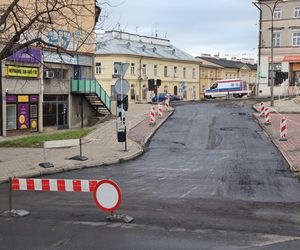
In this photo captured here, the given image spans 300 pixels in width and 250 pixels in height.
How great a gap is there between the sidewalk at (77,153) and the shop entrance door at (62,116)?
6929 millimetres

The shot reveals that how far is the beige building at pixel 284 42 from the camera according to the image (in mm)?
59719

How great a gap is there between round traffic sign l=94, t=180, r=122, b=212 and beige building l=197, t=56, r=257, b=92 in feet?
247

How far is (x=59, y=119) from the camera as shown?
33250 mm

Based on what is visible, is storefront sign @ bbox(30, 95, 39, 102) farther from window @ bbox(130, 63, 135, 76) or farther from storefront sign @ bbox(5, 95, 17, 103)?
window @ bbox(130, 63, 135, 76)

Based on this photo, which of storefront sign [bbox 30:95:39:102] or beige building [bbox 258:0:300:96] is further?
beige building [bbox 258:0:300:96]


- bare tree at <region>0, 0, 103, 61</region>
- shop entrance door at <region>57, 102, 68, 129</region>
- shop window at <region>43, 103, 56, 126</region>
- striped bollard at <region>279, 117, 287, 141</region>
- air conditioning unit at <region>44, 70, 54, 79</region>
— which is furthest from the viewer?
shop entrance door at <region>57, 102, 68, 129</region>

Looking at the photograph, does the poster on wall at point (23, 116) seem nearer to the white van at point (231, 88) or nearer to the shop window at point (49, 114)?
the shop window at point (49, 114)

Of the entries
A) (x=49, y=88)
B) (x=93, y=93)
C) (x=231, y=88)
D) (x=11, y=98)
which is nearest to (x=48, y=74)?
(x=49, y=88)

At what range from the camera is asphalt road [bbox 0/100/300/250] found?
7.01 m

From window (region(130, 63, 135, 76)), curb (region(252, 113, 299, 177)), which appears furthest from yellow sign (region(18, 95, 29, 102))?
window (region(130, 63, 135, 76))

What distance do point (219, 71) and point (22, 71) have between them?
66895 mm

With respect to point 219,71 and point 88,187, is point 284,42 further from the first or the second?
point 88,187

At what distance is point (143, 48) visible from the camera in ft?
243

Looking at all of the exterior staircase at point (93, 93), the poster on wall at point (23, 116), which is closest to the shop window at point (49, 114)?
the poster on wall at point (23, 116)
